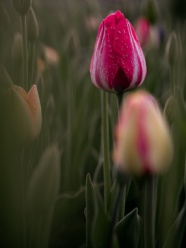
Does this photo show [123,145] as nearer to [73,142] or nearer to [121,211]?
[121,211]

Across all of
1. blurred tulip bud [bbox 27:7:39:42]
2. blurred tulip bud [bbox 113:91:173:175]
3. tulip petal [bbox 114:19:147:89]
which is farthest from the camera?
blurred tulip bud [bbox 27:7:39:42]

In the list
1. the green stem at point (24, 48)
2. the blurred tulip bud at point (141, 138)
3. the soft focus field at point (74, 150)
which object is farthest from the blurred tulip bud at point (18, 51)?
the blurred tulip bud at point (141, 138)

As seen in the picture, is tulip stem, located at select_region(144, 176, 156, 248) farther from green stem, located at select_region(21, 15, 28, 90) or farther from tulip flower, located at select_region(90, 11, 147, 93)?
green stem, located at select_region(21, 15, 28, 90)

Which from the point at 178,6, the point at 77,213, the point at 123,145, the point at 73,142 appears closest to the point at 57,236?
the point at 77,213

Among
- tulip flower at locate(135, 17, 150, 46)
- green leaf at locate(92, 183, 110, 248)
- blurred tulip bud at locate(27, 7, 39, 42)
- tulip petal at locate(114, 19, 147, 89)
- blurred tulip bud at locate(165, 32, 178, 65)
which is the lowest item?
green leaf at locate(92, 183, 110, 248)

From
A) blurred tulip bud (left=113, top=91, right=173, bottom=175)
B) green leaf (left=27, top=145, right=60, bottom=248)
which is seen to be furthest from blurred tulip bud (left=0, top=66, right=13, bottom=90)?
blurred tulip bud (left=113, top=91, right=173, bottom=175)

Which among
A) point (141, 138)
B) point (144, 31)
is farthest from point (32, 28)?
point (144, 31)

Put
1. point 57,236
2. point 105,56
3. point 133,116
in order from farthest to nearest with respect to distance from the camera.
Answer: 1. point 57,236
2. point 105,56
3. point 133,116
